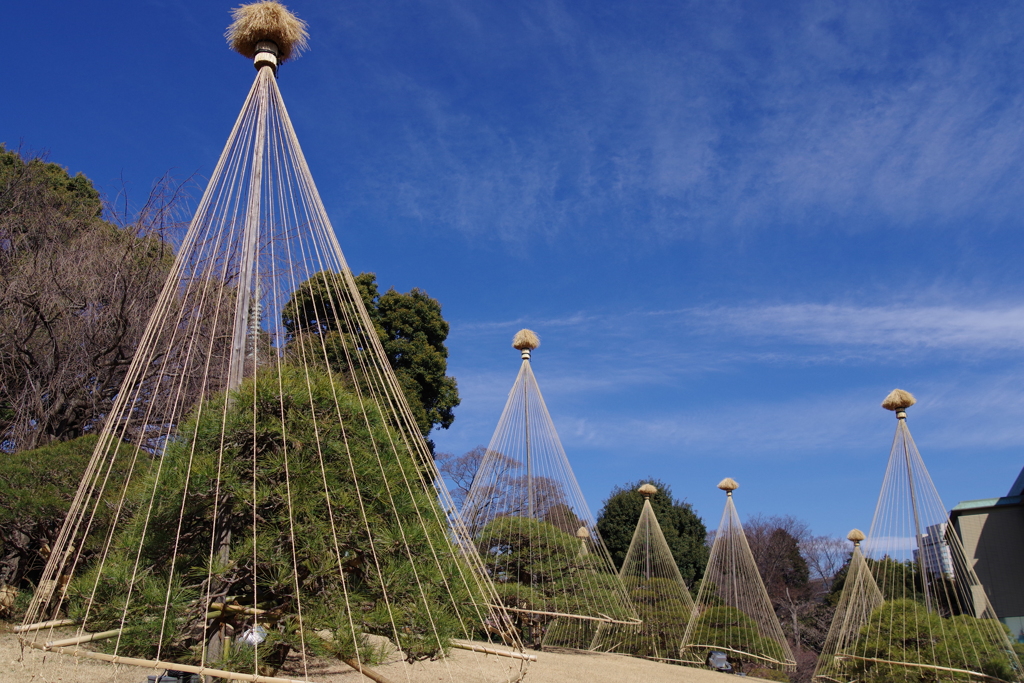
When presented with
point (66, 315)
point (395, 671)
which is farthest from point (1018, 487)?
point (66, 315)

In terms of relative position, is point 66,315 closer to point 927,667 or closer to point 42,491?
A: point 42,491

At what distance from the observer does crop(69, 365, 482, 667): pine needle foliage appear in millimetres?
2965

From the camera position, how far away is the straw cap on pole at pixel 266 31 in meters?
4.18

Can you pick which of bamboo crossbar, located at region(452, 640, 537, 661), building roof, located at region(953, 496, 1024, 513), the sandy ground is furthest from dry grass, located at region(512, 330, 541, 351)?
building roof, located at region(953, 496, 1024, 513)

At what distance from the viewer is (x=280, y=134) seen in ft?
14.3

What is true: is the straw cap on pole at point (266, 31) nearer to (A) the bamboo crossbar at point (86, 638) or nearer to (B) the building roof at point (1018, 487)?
(A) the bamboo crossbar at point (86, 638)

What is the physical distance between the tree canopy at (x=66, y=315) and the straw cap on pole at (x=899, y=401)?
10729mm

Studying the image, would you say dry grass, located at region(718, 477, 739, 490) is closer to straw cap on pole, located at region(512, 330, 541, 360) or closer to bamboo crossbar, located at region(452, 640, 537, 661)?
straw cap on pole, located at region(512, 330, 541, 360)

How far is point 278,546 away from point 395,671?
277cm

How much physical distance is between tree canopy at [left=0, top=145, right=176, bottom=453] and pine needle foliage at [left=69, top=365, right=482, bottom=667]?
6588mm

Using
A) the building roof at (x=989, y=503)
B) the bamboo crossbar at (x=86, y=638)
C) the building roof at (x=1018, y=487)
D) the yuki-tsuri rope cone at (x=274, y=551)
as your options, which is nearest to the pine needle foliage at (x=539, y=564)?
the yuki-tsuri rope cone at (x=274, y=551)

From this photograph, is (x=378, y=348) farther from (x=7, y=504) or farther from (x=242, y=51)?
(x=7, y=504)

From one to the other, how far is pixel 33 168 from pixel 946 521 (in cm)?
1568

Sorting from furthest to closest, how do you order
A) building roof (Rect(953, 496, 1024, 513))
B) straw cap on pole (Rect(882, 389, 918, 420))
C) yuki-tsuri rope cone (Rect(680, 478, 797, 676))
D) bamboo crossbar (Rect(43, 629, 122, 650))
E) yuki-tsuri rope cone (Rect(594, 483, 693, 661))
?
building roof (Rect(953, 496, 1024, 513)), yuki-tsuri rope cone (Rect(594, 483, 693, 661)), yuki-tsuri rope cone (Rect(680, 478, 797, 676)), straw cap on pole (Rect(882, 389, 918, 420)), bamboo crossbar (Rect(43, 629, 122, 650))
